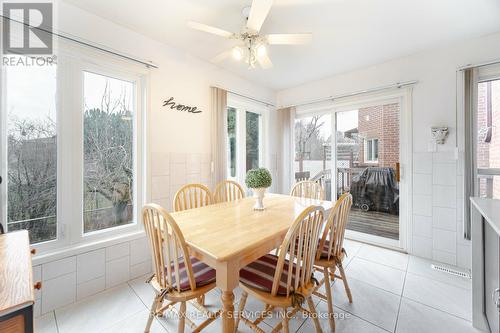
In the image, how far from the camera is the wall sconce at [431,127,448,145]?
2356 mm

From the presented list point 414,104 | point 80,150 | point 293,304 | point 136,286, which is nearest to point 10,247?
point 80,150

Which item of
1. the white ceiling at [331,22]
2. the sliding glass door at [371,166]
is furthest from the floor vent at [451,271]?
the white ceiling at [331,22]

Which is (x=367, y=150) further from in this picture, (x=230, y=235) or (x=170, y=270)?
(x=170, y=270)

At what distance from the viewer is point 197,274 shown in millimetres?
1328

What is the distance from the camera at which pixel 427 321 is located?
1557 millimetres

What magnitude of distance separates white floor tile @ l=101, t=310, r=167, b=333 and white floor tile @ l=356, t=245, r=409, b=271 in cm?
233

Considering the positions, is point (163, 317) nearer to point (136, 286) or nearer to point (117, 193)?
point (136, 286)

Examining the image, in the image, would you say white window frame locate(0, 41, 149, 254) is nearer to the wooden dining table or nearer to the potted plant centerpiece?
the wooden dining table

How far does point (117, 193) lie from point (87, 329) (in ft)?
3.66

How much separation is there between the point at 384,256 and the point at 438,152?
141 cm

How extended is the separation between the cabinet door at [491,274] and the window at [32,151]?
125 inches

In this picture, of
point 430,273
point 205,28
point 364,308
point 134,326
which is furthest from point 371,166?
point 134,326

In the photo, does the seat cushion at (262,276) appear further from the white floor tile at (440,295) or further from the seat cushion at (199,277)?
the white floor tile at (440,295)

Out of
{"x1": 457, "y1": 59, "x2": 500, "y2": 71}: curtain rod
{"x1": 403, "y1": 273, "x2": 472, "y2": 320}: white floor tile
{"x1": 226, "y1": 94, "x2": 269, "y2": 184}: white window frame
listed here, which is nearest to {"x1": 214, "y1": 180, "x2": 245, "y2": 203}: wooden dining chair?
{"x1": 226, "y1": 94, "x2": 269, "y2": 184}: white window frame
